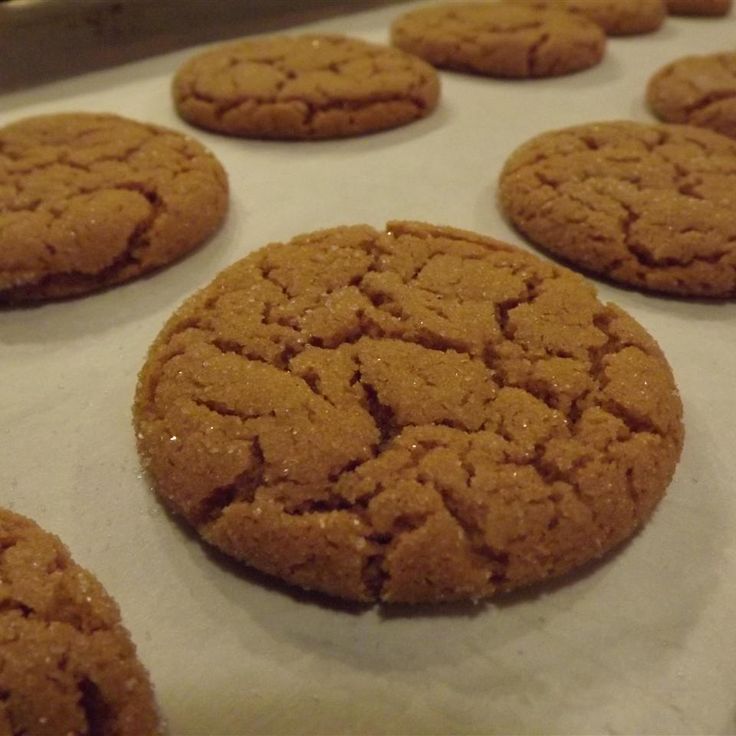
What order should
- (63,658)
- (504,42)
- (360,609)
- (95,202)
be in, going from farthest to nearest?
(504,42)
(95,202)
(360,609)
(63,658)

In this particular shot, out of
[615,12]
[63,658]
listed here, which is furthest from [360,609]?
[615,12]

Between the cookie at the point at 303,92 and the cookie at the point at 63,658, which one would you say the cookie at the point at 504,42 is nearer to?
the cookie at the point at 303,92

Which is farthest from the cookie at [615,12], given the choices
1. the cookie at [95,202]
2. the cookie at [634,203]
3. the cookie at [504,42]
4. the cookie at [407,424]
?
the cookie at [407,424]

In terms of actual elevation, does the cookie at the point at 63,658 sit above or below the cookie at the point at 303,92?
below

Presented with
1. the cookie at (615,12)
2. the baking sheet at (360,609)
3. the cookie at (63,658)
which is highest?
the cookie at (615,12)

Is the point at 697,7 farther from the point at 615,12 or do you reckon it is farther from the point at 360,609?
the point at 360,609

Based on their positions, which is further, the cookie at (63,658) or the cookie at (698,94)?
the cookie at (698,94)

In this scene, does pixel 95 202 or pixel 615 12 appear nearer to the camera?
pixel 95 202
